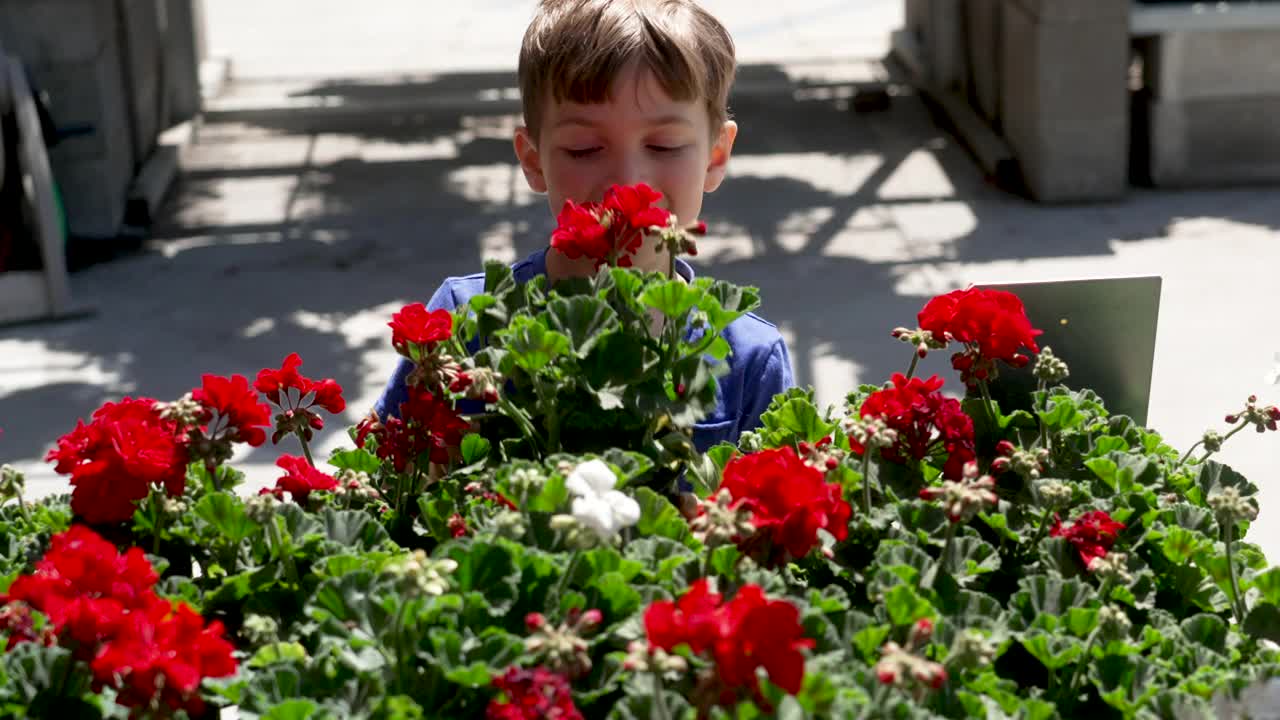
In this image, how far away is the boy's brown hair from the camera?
7.46ft

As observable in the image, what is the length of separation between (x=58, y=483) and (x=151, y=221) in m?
3.48

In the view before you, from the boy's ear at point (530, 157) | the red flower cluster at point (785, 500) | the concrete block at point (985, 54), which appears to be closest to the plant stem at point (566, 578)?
the red flower cluster at point (785, 500)

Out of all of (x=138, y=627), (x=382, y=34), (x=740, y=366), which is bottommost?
(x=382, y=34)

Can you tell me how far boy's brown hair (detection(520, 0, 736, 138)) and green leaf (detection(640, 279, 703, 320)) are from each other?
0.69m

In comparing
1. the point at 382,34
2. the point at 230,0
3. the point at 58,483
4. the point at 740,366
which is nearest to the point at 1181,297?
Result: the point at 58,483

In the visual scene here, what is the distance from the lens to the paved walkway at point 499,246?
611 centimetres

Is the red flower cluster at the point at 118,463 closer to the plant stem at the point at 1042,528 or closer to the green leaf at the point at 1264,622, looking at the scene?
the plant stem at the point at 1042,528

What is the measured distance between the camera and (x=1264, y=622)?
162 cm

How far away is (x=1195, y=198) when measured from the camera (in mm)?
8180

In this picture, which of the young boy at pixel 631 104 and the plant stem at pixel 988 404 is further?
the young boy at pixel 631 104

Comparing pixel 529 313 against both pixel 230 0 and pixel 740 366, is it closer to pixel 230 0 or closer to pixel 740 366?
pixel 740 366

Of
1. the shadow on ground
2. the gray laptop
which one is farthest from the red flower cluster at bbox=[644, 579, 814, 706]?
the shadow on ground

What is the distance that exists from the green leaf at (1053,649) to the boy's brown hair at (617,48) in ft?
3.37

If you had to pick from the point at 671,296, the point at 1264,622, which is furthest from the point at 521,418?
the point at 1264,622
